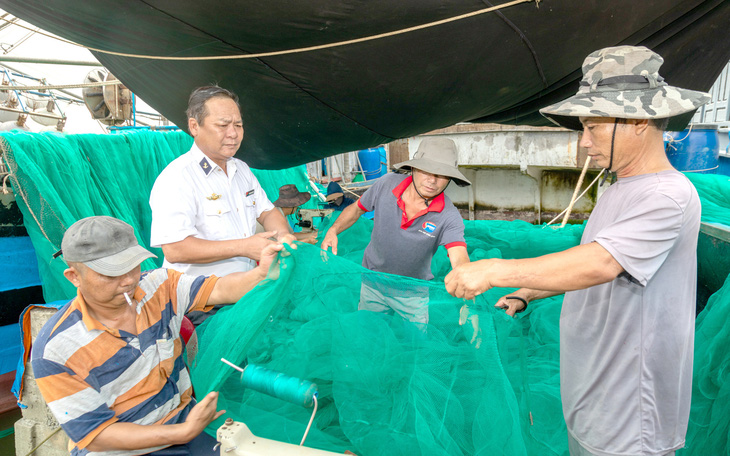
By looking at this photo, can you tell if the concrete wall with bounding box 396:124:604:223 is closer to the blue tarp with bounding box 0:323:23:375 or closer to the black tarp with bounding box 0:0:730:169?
the black tarp with bounding box 0:0:730:169

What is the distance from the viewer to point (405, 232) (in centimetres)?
260

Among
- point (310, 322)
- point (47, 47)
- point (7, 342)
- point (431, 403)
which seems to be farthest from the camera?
point (47, 47)

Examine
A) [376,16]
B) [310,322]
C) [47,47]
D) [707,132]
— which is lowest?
[310,322]

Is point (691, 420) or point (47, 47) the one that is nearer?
point (691, 420)

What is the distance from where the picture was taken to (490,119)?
359cm

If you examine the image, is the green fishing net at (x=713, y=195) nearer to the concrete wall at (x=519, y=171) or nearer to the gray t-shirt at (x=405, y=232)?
the gray t-shirt at (x=405, y=232)

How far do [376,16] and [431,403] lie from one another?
5.66 ft

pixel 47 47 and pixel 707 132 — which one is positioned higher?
pixel 47 47

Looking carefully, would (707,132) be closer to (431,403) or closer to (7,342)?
(431,403)

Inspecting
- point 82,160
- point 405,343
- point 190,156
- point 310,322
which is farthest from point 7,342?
point 405,343

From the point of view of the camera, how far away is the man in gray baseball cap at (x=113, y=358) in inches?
58.1

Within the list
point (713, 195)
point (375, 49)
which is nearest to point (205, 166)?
point (375, 49)

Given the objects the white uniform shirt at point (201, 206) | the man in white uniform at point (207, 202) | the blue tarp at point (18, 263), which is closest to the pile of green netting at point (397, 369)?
the man in white uniform at point (207, 202)

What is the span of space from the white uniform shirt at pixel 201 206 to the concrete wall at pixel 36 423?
2.12ft
